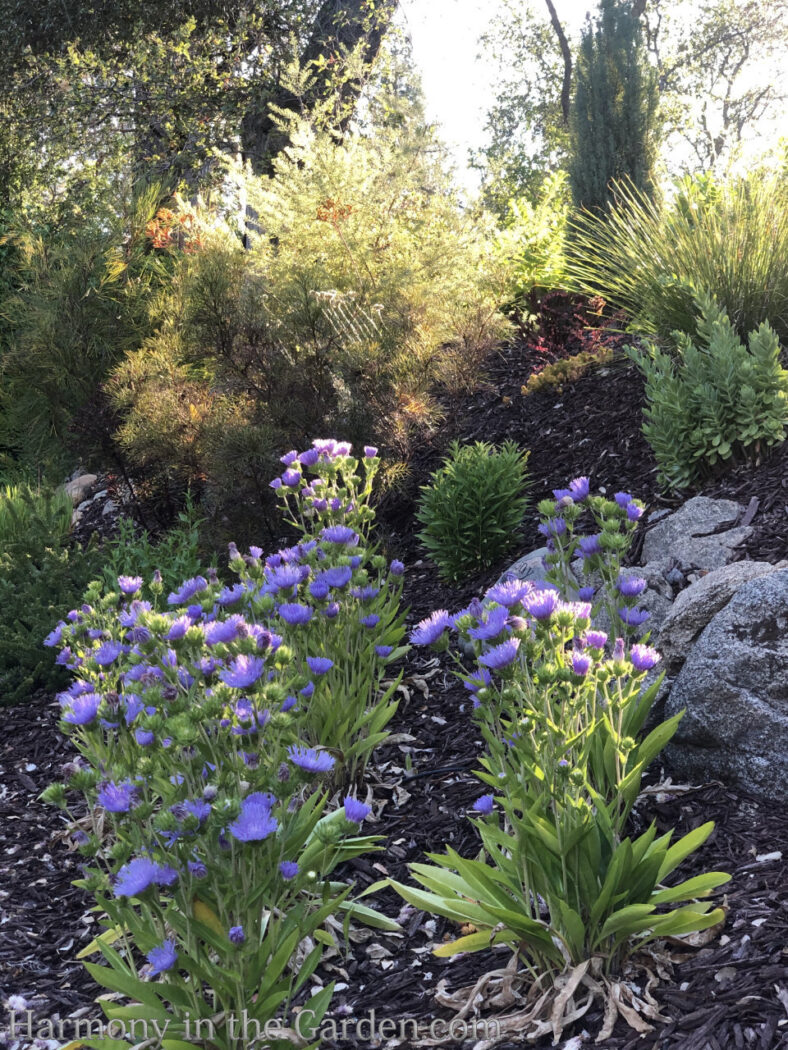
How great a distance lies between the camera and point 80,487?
770cm

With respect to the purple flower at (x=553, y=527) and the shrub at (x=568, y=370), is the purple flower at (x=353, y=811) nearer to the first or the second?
the purple flower at (x=553, y=527)

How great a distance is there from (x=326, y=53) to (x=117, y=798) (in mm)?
10022

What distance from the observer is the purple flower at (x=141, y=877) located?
1.64 metres

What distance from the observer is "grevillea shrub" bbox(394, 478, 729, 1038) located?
6.20 feet

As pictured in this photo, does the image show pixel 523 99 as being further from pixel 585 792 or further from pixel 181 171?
pixel 585 792

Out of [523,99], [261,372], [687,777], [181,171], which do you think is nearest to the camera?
[687,777]

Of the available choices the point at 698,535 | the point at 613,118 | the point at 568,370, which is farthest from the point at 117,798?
the point at 613,118

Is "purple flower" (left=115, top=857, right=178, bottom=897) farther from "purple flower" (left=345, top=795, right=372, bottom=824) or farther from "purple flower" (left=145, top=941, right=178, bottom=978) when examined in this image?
"purple flower" (left=345, top=795, right=372, bottom=824)

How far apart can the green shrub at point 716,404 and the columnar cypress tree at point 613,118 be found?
529cm

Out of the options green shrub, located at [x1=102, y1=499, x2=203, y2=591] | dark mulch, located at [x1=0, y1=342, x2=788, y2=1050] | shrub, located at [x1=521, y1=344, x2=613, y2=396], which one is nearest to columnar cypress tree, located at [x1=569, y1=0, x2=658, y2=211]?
shrub, located at [x1=521, y1=344, x2=613, y2=396]

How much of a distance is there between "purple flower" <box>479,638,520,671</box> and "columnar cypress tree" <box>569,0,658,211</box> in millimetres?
7677

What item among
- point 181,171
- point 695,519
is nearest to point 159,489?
point 695,519

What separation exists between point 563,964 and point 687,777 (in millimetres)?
856

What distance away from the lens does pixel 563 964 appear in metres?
1.96
